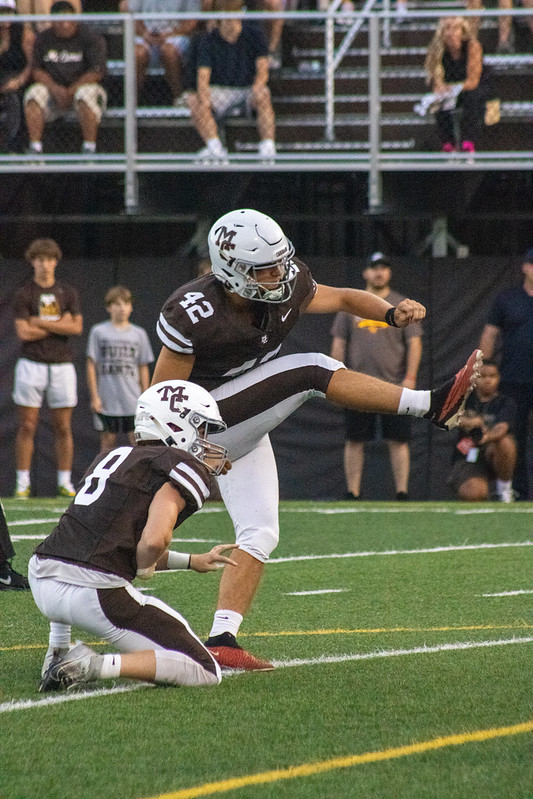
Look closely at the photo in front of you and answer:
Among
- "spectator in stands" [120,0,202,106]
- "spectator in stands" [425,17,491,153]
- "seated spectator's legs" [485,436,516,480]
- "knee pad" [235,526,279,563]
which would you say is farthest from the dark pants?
"knee pad" [235,526,279,563]

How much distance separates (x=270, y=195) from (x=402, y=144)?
141 centimetres

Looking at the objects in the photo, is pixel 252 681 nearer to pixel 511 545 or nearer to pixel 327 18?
pixel 511 545

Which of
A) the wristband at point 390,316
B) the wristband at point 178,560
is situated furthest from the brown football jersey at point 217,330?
the wristband at point 178,560

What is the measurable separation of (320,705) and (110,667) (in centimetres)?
62

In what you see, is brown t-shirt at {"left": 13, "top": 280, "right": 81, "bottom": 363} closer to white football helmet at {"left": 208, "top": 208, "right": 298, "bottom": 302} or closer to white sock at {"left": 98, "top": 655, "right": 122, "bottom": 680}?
white football helmet at {"left": 208, "top": 208, "right": 298, "bottom": 302}

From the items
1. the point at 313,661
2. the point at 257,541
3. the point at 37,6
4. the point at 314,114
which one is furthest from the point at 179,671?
the point at 37,6

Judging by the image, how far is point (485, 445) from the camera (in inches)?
381

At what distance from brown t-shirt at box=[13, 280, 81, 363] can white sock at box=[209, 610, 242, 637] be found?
570cm

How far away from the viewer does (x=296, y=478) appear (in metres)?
11.5

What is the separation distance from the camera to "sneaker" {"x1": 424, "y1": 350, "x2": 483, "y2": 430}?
14.5 ft

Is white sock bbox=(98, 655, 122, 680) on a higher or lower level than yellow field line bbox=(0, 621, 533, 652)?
higher

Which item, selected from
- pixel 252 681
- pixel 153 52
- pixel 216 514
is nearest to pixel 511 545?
pixel 216 514

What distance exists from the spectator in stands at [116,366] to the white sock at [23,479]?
696mm

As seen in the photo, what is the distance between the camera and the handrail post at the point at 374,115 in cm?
1045
